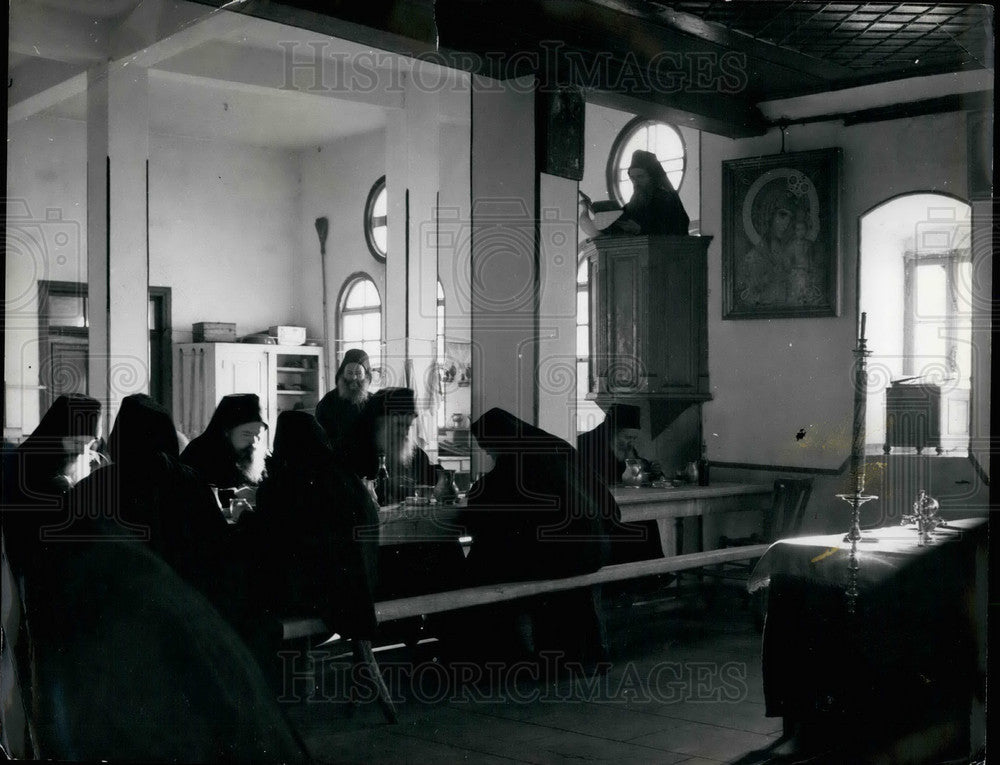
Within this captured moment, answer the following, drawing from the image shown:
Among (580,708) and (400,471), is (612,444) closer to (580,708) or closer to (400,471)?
(400,471)

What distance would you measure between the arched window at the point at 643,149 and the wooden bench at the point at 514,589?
104 cm

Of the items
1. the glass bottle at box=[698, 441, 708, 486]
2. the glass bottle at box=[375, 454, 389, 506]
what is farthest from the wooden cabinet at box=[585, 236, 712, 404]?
the glass bottle at box=[375, 454, 389, 506]

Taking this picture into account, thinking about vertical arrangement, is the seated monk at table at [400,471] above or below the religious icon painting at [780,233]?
below

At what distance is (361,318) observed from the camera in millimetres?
2340

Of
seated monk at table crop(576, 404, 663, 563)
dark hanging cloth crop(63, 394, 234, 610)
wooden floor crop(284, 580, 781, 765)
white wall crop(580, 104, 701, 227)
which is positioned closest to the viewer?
dark hanging cloth crop(63, 394, 234, 610)

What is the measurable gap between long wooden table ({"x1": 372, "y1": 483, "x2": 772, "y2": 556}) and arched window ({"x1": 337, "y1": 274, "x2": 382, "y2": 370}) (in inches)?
22.1

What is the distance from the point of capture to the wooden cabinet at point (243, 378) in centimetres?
221

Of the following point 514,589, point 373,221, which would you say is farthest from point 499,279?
point 514,589

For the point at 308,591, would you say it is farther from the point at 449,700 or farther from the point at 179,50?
the point at 179,50

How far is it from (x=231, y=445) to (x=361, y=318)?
418mm

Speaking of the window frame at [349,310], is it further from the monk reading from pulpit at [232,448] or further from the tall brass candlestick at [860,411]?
the tall brass candlestick at [860,411]

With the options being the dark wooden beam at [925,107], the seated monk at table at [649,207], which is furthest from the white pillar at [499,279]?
the dark wooden beam at [925,107]

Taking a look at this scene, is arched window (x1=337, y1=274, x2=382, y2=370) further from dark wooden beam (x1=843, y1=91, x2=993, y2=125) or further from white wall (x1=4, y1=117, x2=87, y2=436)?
dark wooden beam (x1=843, y1=91, x2=993, y2=125)

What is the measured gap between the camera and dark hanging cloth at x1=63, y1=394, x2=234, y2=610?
2197 millimetres
